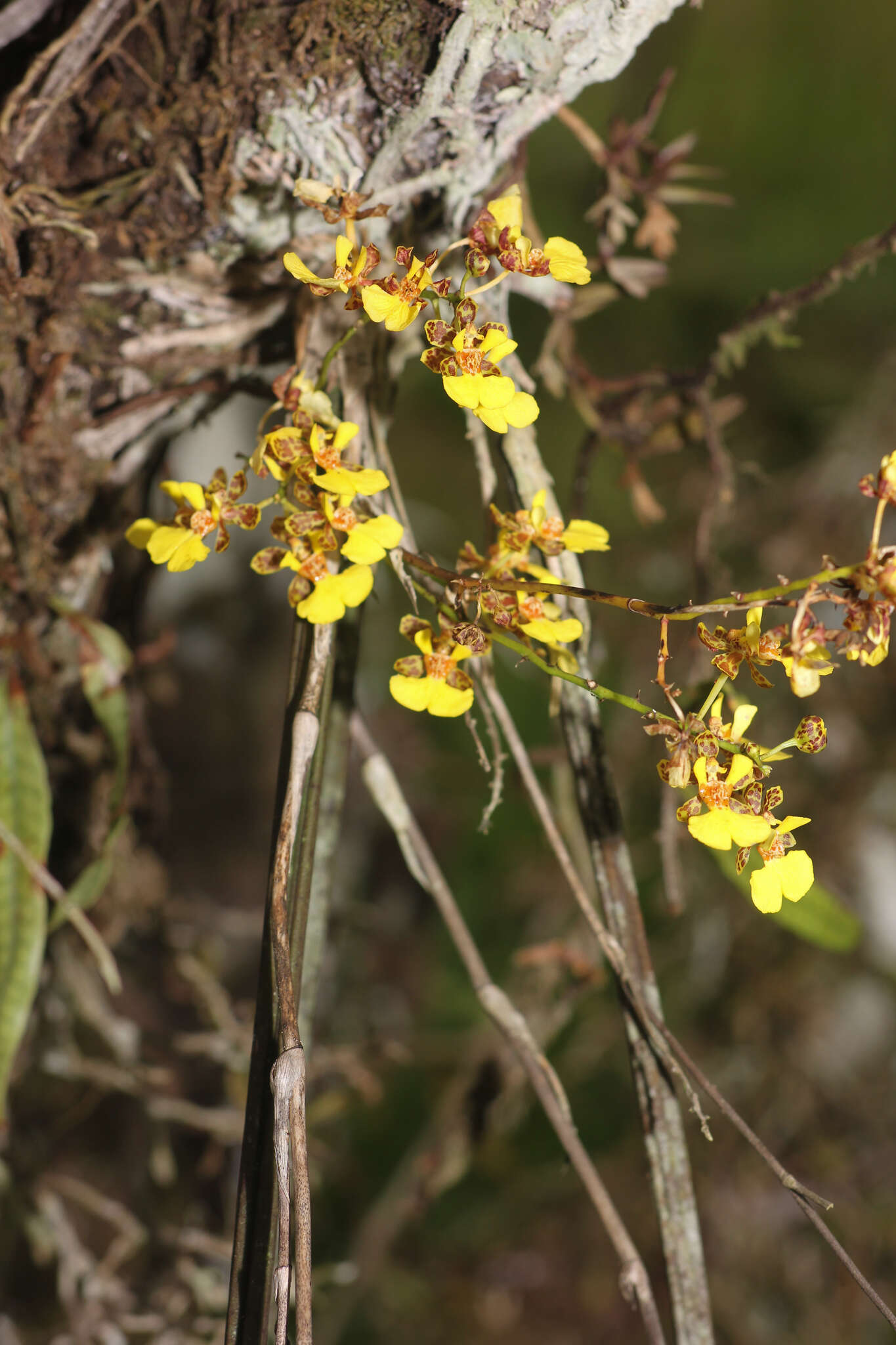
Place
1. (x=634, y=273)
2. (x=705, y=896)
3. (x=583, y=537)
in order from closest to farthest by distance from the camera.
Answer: (x=583, y=537)
(x=634, y=273)
(x=705, y=896)

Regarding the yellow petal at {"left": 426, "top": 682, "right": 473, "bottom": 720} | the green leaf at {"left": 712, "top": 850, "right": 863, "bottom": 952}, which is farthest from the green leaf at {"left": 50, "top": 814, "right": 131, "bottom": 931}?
the green leaf at {"left": 712, "top": 850, "right": 863, "bottom": 952}

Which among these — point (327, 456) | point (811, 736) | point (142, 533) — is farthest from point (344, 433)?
point (811, 736)

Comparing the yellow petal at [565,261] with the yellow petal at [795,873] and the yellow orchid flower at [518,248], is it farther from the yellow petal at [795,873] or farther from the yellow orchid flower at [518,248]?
the yellow petal at [795,873]

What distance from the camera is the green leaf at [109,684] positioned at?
55cm

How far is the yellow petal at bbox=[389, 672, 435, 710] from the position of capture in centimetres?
35

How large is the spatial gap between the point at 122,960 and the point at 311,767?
0.49 meters

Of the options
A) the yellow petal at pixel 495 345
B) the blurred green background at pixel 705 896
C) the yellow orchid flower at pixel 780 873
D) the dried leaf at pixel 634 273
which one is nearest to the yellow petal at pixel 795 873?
the yellow orchid flower at pixel 780 873

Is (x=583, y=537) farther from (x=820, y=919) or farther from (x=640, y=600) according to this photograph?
(x=820, y=919)

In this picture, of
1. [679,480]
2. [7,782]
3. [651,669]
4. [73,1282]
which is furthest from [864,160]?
[73,1282]

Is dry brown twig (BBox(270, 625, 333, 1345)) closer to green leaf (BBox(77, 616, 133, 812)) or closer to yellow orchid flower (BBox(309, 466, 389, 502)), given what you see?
yellow orchid flower (BBox(309, 466, 389, 502))

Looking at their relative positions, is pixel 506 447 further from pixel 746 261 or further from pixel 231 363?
pixel 746 261

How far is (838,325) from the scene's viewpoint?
1.08 meters

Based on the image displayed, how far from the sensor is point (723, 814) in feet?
1.02

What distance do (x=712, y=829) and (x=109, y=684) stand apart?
1.32 ft
